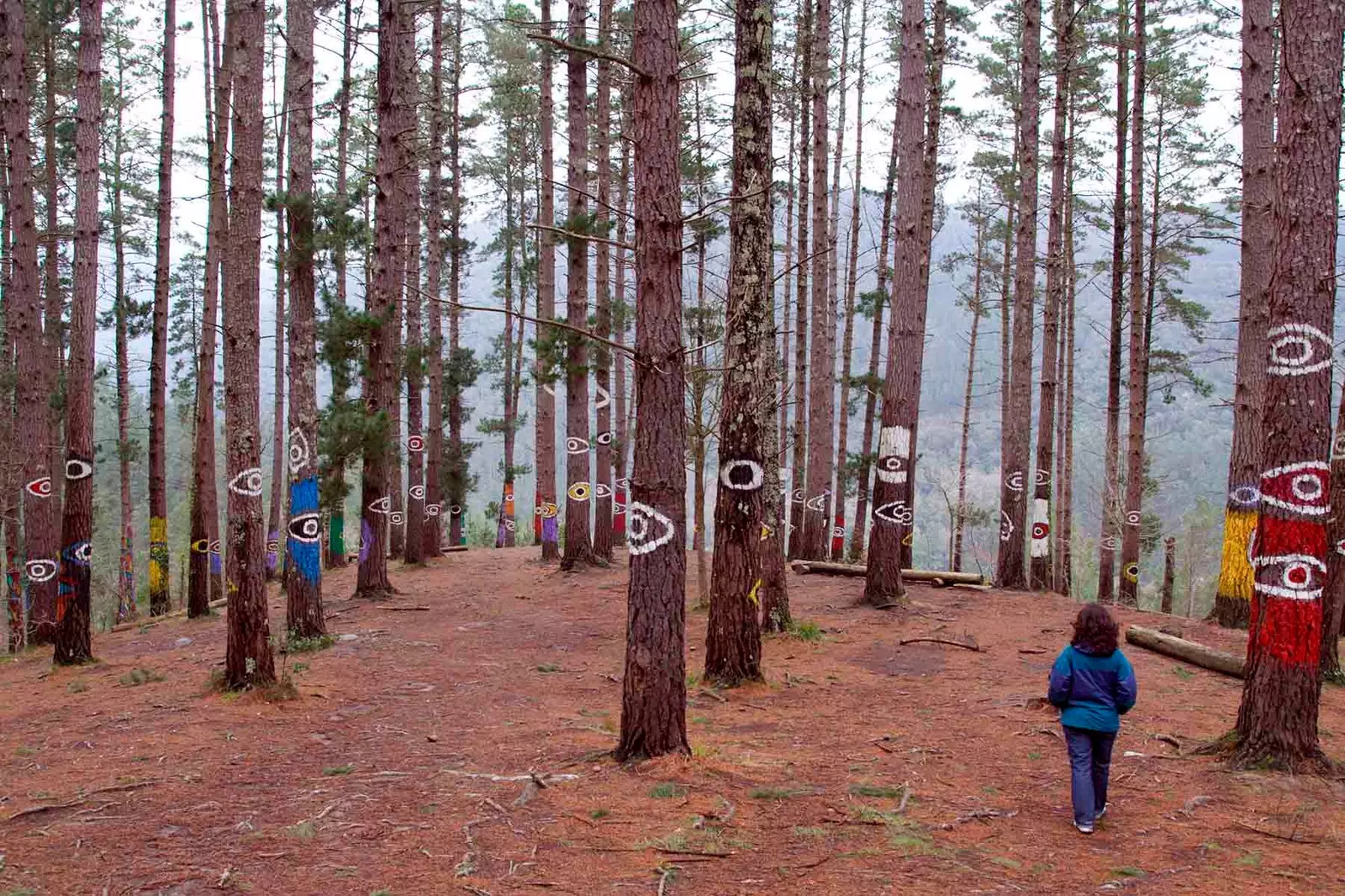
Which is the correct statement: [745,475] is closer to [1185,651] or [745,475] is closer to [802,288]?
[1185,651]

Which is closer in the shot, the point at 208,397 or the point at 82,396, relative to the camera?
the point at 82,396

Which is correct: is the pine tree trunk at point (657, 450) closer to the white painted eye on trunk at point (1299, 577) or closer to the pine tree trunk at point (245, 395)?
the white painted eye on trunk at point (1299, 577)

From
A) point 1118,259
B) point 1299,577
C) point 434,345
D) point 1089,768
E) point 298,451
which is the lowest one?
point 1089,768

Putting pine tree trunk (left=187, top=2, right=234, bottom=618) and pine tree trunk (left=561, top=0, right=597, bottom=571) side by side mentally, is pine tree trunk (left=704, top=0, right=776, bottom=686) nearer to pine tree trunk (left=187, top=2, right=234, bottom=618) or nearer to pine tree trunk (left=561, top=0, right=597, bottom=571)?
pine tree trunk (left=561, top=0, right=597, bottom=571)

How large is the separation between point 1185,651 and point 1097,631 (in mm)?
5539

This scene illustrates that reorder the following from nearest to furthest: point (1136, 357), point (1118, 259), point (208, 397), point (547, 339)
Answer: point (208, 397), point (547, 339), point (1136, 357), point (1118, 259)

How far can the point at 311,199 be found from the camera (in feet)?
34.7

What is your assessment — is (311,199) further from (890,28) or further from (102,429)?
(102,429)

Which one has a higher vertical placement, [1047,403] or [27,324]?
Result: [27,324]

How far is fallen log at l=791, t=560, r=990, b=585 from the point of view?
14.4 metres

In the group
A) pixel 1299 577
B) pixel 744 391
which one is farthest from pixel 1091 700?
pixel 744 391

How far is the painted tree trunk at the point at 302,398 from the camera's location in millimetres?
9977

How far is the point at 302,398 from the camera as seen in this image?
32.9 ft

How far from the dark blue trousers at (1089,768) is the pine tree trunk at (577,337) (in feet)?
36.8
